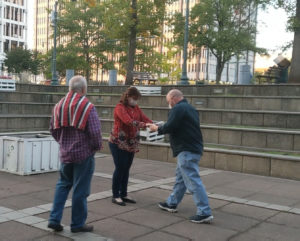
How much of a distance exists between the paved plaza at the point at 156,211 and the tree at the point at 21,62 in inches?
1790

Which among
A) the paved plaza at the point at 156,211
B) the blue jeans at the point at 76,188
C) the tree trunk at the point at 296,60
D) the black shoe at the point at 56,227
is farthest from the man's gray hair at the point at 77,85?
the tree trunk at the point at 296,60

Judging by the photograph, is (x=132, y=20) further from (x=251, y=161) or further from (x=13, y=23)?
(x=13, y=23)

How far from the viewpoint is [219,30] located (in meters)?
34.3

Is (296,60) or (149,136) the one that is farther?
(296,60)

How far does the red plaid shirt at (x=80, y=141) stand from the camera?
5133 millimetres

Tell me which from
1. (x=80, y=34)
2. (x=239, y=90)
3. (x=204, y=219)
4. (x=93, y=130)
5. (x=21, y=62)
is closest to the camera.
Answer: (x=93, y=130)

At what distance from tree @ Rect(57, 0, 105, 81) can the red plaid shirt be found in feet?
135

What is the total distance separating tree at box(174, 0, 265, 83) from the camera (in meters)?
33.2

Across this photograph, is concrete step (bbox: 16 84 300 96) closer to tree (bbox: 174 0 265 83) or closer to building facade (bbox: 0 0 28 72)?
tree (bbox: 174 0 265 83)

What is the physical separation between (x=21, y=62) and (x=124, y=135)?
48895mm

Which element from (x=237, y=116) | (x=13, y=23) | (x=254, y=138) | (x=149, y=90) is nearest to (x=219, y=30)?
(x=149, y=90)

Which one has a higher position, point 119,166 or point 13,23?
point 13,23

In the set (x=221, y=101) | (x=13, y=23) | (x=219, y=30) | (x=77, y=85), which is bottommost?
(x=221, y=101)

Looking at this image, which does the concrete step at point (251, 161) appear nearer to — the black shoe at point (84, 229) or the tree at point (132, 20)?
the black shoe at point (84, 229)
